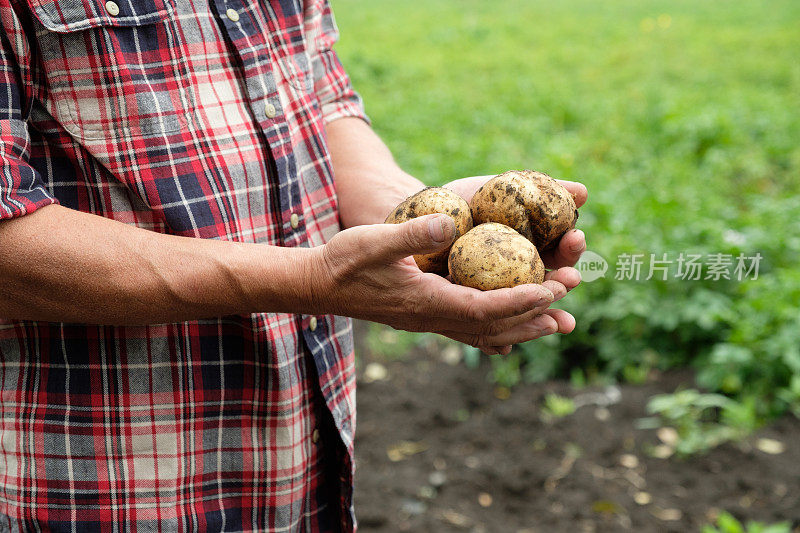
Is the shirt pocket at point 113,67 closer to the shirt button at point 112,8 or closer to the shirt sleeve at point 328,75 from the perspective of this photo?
the shirt button at point 112,8

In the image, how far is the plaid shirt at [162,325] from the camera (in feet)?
4.30

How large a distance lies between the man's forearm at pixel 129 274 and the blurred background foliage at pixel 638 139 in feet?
8.29

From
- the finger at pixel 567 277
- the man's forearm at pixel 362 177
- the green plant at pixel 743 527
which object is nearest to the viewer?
the finger at pixel 567 277

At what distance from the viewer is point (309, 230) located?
5.37 feet

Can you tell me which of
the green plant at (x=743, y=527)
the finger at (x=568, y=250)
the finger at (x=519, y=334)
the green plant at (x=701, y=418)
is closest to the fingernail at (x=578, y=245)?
the finger at (x=568, y=250)

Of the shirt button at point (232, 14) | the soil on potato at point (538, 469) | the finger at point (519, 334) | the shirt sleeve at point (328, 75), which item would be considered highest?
the shirt button at point (232, 14)

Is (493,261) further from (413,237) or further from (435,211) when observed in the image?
(413,237)

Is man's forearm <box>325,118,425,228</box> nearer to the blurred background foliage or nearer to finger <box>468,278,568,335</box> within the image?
finger <box>468,278,568,335</box>

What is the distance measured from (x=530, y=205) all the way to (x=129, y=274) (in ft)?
2.83

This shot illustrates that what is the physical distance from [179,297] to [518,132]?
566 cm

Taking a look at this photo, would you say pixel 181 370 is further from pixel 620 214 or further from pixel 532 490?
pixel 620 214

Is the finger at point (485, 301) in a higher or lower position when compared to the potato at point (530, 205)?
lower

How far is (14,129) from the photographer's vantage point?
4.02 ft

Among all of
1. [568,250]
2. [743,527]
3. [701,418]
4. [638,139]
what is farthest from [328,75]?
[638,139]
